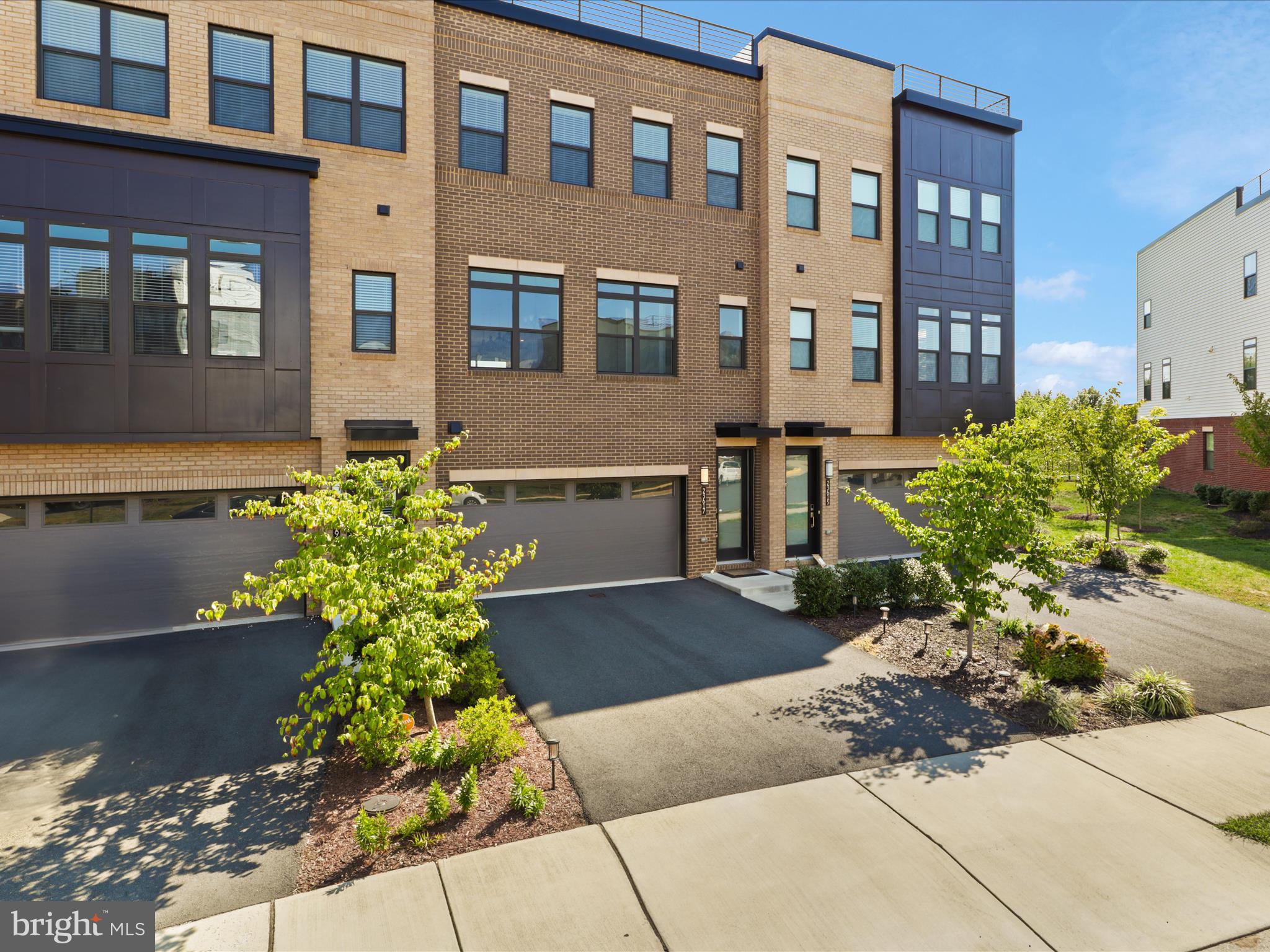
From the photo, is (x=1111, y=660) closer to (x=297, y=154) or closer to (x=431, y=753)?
(x=431, y=753)

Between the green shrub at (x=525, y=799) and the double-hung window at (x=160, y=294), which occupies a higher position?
the double-hung window at (x=160, y=294)

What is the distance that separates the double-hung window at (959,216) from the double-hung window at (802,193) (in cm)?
432

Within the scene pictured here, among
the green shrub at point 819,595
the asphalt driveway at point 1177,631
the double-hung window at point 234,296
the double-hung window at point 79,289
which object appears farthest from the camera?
the green shrub at point 819,595

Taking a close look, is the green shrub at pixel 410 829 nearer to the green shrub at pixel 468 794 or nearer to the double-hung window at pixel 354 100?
the green shrub at pixel 468 794

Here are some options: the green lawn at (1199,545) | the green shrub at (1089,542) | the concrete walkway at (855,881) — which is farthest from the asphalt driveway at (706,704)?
the green shrub at (1089,542)

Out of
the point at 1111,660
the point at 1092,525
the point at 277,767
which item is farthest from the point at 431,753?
the point at 1092,525

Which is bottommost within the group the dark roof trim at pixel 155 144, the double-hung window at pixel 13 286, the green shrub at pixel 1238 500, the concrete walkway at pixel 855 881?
the concrete walkway at pixel 855 881

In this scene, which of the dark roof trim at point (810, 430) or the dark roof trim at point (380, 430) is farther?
the dark roof trim at point (810, 430)

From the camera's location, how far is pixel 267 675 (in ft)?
32.3

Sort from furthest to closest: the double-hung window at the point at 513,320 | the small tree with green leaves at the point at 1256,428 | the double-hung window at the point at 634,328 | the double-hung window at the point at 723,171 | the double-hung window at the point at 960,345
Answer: the small tree with green leaves at the point at 1256,428 < the double-hung window at the point at 960,345 < the double-hung window at the point at 723,171 < the double-hung window at the point at 634,328 < the double-hung window at the point at 513,320

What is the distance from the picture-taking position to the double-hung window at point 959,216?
1870cm

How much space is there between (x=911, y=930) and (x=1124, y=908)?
1.71 meters

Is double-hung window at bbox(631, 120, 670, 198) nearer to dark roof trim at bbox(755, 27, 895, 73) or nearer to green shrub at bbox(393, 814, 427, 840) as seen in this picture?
dark roof trim at bbox(755, 27, 895, 73)

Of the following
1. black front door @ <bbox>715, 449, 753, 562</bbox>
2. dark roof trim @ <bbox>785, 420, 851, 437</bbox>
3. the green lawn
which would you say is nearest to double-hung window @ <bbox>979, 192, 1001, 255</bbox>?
the green lawn
